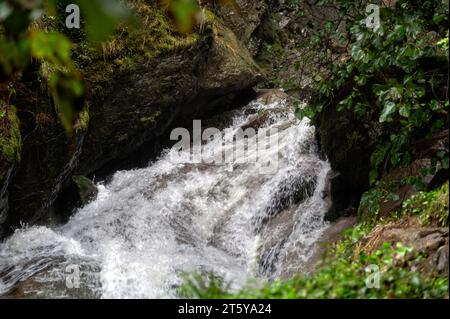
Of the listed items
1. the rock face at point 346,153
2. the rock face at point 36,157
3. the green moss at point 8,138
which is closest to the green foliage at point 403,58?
the rock face at point 346,153

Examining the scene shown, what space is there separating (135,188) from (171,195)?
101 cm

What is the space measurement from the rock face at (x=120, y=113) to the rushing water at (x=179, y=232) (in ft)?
2.14

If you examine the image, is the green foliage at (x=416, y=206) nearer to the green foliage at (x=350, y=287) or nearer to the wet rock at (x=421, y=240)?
the wet rock at (x=421, y=240)

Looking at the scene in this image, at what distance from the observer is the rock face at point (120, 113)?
24.3ft

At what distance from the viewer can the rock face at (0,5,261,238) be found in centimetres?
739

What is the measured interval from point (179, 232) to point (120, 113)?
133 inches

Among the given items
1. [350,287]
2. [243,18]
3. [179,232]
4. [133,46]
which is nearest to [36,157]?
[179,232]

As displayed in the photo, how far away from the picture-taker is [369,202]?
507 centimetres

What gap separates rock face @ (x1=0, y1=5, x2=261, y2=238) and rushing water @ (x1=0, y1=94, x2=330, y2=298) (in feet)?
2.14

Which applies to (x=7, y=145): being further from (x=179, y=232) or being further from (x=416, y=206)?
(x=416, y=206)

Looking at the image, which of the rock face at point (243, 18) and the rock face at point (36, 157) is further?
the rock face at point (243, 18)

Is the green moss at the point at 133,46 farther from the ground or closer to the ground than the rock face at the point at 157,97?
farther from the ground

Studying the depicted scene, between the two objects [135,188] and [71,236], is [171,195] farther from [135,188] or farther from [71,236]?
[71,236]

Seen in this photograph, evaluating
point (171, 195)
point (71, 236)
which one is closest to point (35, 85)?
point (71, 236)
